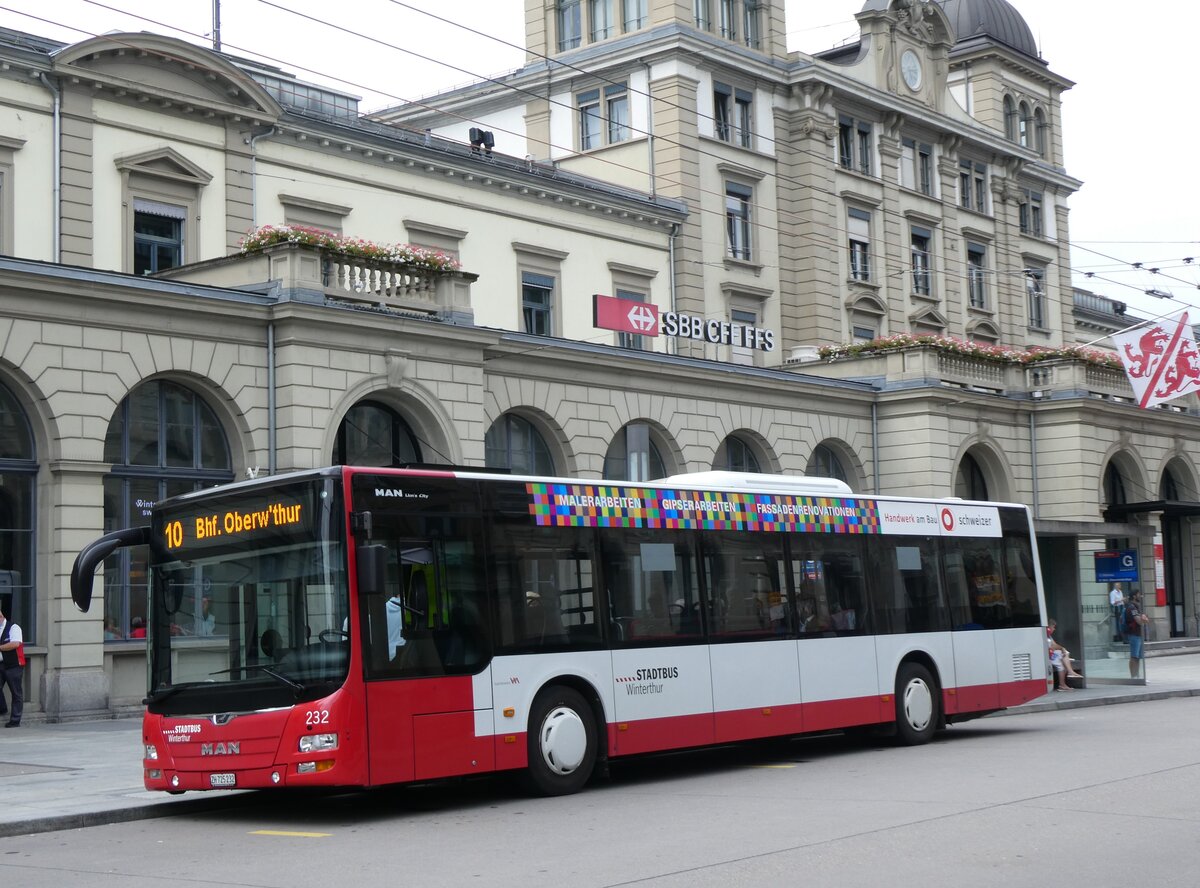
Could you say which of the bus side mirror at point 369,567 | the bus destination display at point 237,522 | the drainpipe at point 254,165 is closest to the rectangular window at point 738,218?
the drainpipe at point 254,165

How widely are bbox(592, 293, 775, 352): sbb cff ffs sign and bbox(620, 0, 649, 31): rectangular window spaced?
34.1 ft

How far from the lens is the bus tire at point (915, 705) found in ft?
62.3

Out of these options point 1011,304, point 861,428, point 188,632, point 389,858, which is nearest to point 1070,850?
point 389,858

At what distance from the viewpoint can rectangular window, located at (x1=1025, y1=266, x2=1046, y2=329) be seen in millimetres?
55469

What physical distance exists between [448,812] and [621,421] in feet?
60.9

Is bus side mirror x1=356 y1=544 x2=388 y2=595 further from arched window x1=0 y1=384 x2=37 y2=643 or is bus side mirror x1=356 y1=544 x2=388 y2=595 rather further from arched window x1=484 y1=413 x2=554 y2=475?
arched window x1=484 y1=413 x2=554 y2=475

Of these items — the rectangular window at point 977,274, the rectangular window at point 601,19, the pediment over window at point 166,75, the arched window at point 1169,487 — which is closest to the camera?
the pediment over window at point 166,75

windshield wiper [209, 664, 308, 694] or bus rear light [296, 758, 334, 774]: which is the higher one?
windshield wiper [209, 664, 308, 694]

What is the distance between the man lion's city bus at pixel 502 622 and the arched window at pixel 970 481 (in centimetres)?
2328

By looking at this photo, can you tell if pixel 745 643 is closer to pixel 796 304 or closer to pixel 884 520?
pixel 884 520

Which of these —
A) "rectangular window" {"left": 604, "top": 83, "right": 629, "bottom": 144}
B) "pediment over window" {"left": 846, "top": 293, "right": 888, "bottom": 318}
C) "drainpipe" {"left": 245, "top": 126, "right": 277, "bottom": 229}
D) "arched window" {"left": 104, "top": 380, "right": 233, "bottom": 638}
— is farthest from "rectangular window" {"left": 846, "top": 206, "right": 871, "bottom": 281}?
"arched window" {"left": 104, "top": 380, "right": 233, "bottom": 638}

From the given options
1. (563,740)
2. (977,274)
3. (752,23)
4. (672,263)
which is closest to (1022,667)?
(563,740)

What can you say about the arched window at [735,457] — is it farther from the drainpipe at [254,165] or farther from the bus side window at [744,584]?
the bus side window at [744,584]

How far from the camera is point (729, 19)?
4494 cm
